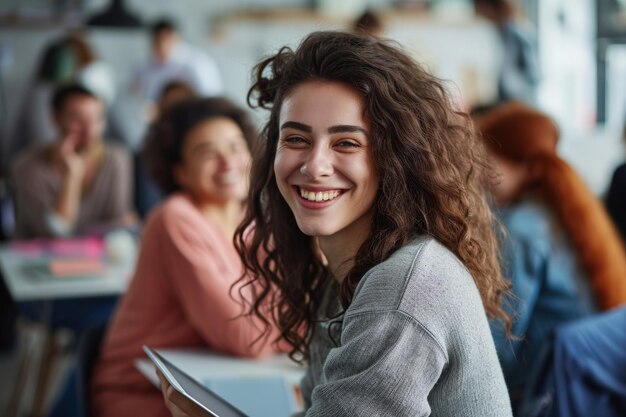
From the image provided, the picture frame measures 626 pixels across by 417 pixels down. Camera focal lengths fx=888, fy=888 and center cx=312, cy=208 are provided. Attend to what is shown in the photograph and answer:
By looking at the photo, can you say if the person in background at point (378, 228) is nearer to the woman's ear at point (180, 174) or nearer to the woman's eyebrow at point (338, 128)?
the woman's eyebrow at point (338, 128)

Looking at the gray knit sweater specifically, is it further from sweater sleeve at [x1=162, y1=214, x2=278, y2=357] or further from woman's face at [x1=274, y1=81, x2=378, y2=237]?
sweater sleeve at [x1=162, y1=214, x2=278, y2=357]

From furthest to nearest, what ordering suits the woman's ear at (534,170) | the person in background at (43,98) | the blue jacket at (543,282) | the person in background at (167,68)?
the person in background at (167,68), the person in background at (43,98), the woman's ear at (534,170), the blue jacket at (543,282)

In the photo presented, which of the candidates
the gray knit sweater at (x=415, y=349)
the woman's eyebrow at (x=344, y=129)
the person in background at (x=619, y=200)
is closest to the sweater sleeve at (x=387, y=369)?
the gray knit sweater at (x=415, y=349)

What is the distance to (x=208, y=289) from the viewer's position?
2.08 meters

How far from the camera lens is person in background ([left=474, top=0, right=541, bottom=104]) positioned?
227 inches

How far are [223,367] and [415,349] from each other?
0.93 m

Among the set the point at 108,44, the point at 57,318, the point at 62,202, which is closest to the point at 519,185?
the point at 57,318

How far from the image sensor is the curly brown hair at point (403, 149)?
129cm

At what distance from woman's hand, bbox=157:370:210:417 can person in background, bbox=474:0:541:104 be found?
15.8 feet

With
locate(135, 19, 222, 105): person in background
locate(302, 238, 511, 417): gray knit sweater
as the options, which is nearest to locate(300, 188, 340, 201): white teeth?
locate(302, 238, 511, 417): gray knit sweater

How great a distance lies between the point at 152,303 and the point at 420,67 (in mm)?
1053

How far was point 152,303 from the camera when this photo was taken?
2160 millimetres

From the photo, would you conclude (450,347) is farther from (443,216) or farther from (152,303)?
(152,303)

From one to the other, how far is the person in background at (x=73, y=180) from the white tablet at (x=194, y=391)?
257 centimetres
